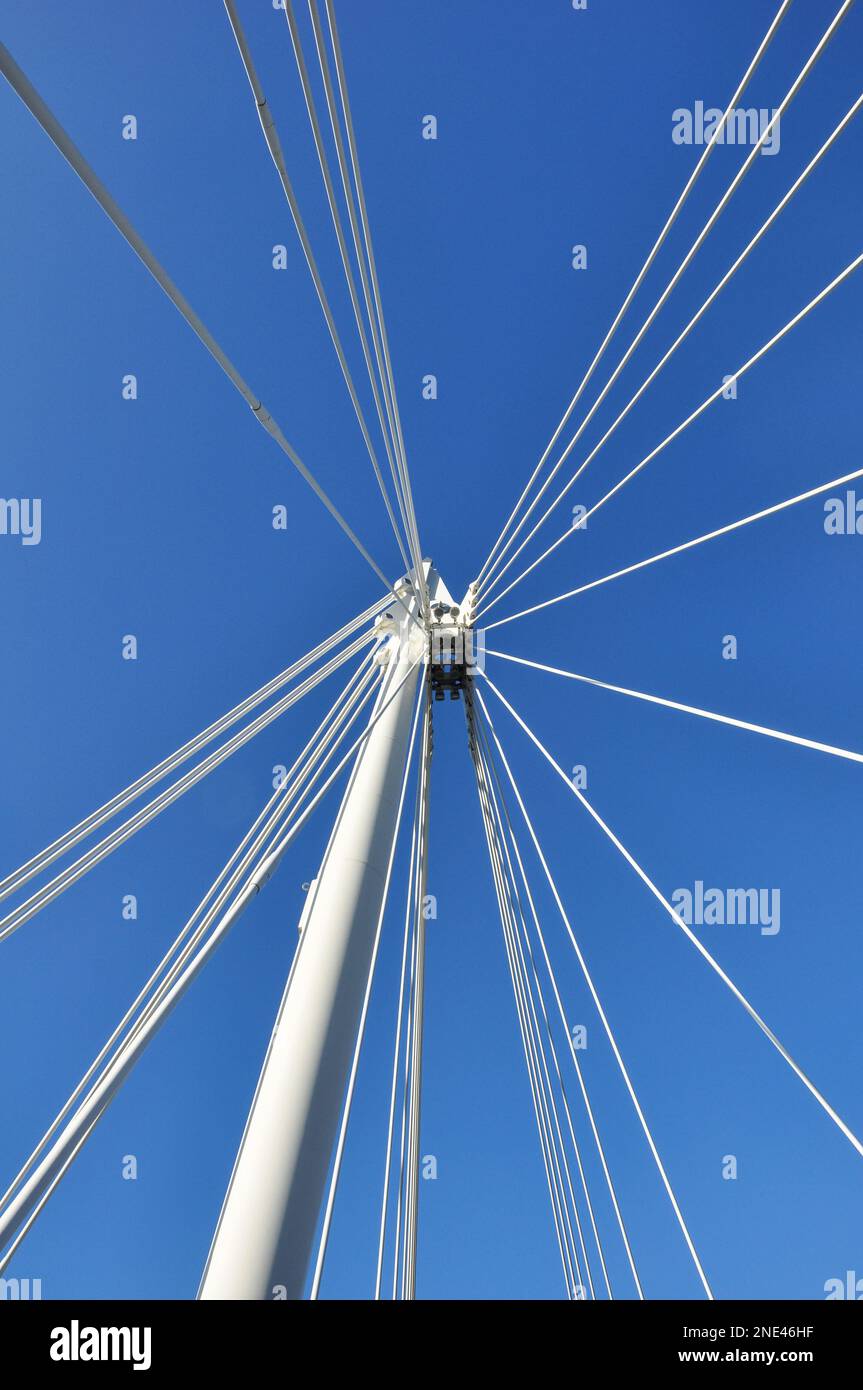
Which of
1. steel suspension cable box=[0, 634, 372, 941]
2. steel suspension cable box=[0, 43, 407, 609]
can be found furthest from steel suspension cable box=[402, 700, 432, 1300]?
steel suspension cable box=[0, 43, 407, 609]

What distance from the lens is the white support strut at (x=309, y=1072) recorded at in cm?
320

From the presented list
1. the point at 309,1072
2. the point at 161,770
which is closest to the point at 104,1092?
the point at 309,1072

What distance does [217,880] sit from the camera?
5.39m

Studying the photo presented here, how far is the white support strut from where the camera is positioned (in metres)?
3.20

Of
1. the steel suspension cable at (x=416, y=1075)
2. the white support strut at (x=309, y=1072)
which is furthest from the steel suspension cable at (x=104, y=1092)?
the steel suspension cable at (x=416, y=1075)

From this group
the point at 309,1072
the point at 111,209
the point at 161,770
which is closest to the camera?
the point at 111,209

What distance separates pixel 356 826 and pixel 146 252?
344cm

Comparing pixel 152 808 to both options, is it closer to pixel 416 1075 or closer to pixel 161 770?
pixel 161 770

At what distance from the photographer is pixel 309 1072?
152 inches

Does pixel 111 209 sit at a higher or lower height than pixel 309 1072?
higher

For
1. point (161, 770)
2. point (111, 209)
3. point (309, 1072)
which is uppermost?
point (111, 209)

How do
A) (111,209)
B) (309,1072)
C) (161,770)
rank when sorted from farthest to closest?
1. (161,770)
2. (309,1072)
3. (111,209)
